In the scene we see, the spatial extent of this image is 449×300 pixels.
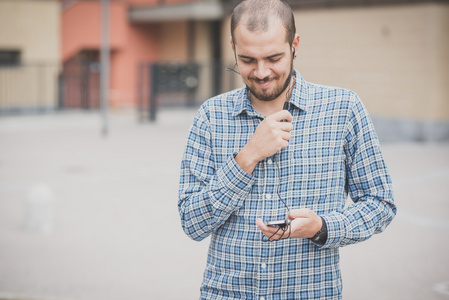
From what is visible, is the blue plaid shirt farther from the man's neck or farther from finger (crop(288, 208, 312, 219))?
finger (crop(288, 208, 312, 219))

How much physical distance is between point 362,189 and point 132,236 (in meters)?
5.75

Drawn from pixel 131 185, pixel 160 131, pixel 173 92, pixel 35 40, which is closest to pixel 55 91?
pixel 35 40

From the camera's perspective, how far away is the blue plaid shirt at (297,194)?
92.9 inches

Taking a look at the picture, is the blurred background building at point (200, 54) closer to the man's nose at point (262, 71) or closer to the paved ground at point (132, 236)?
the paved ground at point (132, 236)

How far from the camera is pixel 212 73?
24047mm

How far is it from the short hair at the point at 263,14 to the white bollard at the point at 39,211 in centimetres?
619

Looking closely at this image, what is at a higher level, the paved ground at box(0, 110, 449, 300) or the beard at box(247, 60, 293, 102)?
the beard at box(247, 60, 293, 102)

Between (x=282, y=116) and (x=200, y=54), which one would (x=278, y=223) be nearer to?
(x=282, y=116)

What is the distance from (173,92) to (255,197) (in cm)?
2015

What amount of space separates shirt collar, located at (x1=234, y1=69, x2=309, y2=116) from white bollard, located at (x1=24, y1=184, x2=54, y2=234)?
19.8ft

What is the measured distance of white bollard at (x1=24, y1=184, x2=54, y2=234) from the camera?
8.04m

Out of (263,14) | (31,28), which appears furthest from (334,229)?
(31,28)

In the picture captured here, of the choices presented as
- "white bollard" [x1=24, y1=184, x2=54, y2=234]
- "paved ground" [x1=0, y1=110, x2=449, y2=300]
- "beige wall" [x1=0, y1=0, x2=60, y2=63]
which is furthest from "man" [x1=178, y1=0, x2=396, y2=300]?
"beige wall" [x1=0, y1=0, x2=60, y2=63]

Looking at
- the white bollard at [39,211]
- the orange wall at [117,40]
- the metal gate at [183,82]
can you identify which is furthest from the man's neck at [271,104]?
the orange wall at [117,40]
